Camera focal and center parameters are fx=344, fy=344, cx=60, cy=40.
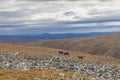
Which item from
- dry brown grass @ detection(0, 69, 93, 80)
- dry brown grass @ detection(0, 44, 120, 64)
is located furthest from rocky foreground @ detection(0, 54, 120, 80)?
dry brown grass @ detection(0, 44, 120, 64)

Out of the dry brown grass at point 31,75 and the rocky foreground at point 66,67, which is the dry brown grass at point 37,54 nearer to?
the rocky foreground at point 66,67

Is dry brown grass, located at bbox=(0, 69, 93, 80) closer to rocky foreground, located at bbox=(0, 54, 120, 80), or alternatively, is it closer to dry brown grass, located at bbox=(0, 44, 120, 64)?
rocky foreground, located at bbox=(0, 54, 120, 80)

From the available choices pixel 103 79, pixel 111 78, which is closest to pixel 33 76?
pixel 103 79

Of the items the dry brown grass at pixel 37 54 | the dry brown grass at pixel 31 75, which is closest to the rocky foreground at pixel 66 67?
the dry brown grass at pixel 31 75

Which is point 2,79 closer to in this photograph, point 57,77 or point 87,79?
point 57,77

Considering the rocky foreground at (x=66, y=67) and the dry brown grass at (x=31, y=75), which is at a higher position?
the dry brown grass at (x=31, y=75)

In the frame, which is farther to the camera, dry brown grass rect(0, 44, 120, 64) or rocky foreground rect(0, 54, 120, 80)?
dry brown grass rect(0, 44, 120, 64)

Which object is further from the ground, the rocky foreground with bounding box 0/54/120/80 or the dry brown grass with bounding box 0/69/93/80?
the dry brown grass with bounding box 0/69/93/80

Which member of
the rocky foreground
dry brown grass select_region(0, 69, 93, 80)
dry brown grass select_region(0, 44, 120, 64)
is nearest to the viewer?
dry brown grass select_region(0, 69, 93, 80)

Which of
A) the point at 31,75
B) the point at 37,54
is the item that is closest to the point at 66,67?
the point at 31,75

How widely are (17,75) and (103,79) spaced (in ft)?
28.6

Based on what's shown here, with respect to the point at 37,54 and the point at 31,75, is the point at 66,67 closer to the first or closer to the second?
the point at 31,75

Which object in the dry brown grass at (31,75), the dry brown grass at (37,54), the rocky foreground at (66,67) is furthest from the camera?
the dry brown grass at (37,54)

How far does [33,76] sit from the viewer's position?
29719 millimetres
